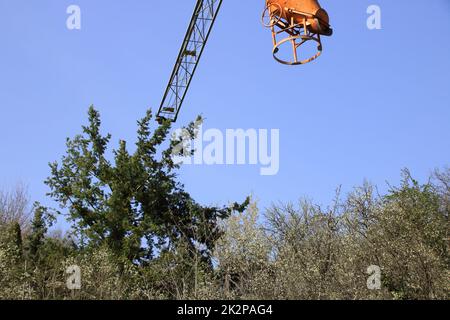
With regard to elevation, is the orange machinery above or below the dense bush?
above

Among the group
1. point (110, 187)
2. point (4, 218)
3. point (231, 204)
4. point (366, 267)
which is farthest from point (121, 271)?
point (4, 218)

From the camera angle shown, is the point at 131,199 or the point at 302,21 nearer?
the point at 302,21

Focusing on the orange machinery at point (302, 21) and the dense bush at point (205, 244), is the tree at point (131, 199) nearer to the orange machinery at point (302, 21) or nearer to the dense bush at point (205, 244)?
the dense bush at point (205, 244)

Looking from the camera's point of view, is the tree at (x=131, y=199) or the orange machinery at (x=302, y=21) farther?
the tree at (x=131, y=199)

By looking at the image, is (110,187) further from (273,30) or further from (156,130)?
(273,30)

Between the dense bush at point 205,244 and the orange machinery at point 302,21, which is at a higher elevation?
the orange machinery at point 302,21

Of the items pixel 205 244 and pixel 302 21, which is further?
pixel 205 244

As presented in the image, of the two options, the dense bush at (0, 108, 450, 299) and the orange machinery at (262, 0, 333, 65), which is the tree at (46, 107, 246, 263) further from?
the orange machinery at (262, 0, 333, 65)

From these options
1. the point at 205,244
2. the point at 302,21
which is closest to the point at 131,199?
the point at 205,244

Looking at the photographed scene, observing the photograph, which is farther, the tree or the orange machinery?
the tree

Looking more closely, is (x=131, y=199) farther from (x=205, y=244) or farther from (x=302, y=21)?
(x=302, y=21)

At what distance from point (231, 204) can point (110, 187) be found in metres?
6.44

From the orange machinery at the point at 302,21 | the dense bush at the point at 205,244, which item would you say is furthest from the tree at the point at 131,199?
the orange machinery at the point at 302,21

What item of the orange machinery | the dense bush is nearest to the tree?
the dense bush
